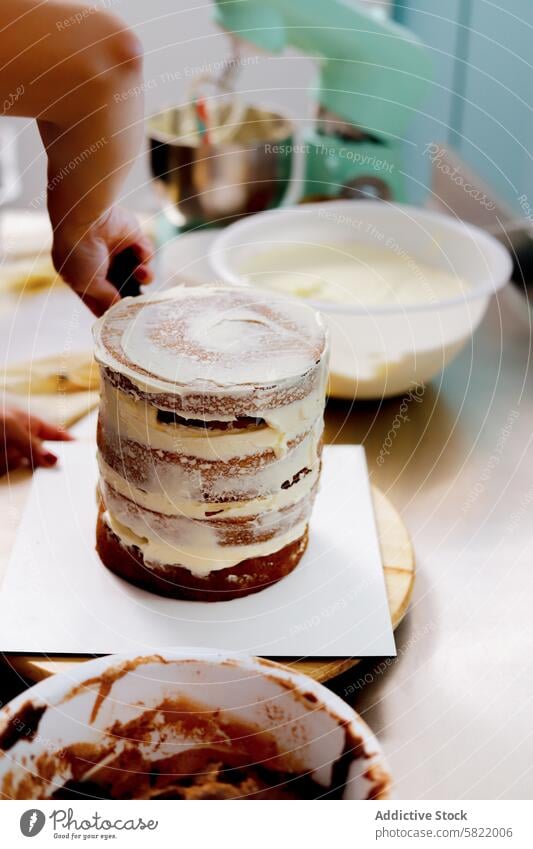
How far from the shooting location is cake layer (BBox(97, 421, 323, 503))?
514 mm

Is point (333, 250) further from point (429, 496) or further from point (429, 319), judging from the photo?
point (429, 496)

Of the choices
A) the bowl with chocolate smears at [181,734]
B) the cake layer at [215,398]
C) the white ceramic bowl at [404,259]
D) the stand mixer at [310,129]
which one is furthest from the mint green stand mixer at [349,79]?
the bowl with chocolate smears at [181,734]

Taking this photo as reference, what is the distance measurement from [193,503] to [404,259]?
42 cm

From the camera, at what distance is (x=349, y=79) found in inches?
42.2

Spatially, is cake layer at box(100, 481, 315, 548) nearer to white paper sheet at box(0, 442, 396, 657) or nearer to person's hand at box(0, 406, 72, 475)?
white paper sheet at box(0, 442, 396, 657)

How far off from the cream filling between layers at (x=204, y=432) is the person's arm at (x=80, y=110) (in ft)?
0.36

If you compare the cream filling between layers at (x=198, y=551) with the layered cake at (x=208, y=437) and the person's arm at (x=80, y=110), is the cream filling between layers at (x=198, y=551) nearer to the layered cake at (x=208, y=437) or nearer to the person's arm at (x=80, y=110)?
the layered cake at (x=208, y=437)

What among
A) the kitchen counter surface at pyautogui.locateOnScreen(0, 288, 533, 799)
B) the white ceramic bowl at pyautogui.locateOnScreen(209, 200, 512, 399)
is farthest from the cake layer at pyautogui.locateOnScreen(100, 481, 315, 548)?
the white ceramic bowl at pyautogui.locateOnScreen(209, 200, 512, 399)

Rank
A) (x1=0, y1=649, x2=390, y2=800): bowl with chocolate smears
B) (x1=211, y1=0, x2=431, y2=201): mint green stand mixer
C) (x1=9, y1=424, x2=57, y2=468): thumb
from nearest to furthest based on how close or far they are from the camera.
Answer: (x1=0, y1=649, x2=390, y2=800): bowl with chocolate smears < (x1=9, y1=424, x2=57, y2=468): thumb < (x1=211, y1=0, x2=431, y2=201): mint green stand mixer

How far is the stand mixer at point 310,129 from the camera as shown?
100 centimetres

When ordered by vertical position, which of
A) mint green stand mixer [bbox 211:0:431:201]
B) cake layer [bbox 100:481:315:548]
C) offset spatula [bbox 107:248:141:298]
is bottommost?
cake layer [bbox 100:481:315:548]

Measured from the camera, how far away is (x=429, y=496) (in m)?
0.69

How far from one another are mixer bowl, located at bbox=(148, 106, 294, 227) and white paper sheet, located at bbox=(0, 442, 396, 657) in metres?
0.49
